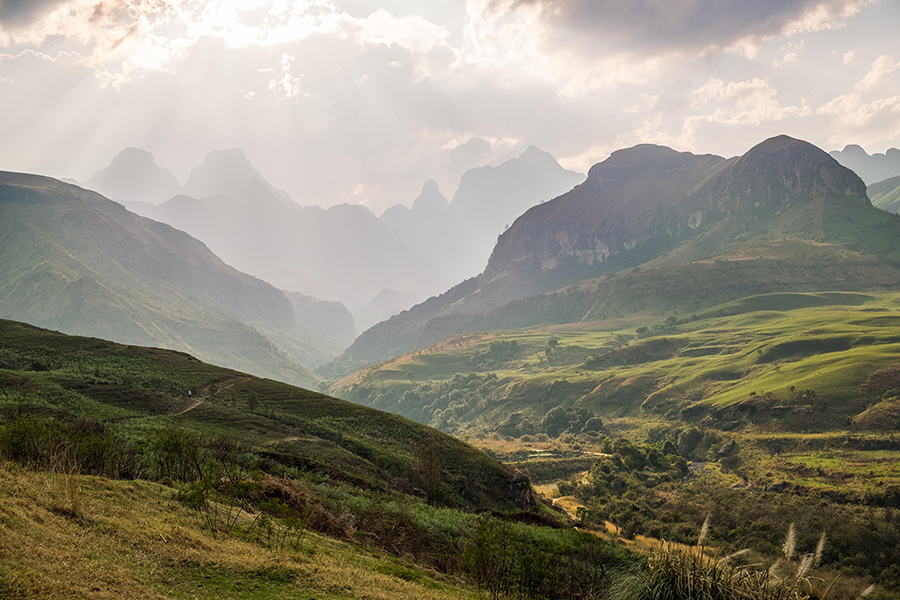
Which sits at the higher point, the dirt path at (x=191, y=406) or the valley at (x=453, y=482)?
the dirt path at (x=191, y=406)

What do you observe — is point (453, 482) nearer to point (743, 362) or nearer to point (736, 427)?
point (736, 427)

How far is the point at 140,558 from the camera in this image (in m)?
17.3

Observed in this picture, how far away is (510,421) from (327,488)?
123406mm

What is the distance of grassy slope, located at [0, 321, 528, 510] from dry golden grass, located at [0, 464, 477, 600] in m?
20.2

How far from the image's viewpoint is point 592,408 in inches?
5527

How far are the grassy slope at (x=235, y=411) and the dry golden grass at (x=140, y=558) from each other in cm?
2021

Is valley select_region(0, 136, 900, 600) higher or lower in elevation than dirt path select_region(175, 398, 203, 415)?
lower

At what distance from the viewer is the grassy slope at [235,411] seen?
1874 inches

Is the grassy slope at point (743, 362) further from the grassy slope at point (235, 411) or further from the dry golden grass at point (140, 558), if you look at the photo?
the dry golden grass at point (140, 558)

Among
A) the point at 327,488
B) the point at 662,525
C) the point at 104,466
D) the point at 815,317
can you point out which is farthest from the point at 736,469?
the point at 815,317

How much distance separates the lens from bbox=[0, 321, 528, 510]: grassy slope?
47594 millimetres

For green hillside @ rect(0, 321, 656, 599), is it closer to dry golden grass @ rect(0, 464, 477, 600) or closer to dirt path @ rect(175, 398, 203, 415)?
dry golden grass @ rect(0, 464, 477, 600)

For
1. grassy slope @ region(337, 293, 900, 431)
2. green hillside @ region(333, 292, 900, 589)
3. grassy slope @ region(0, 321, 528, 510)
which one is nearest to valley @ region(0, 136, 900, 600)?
grassy slope @ region(0, 321, 528, 510)

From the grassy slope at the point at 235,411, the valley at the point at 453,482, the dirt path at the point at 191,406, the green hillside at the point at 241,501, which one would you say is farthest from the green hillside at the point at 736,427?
the dirt path at the point at 191,406
